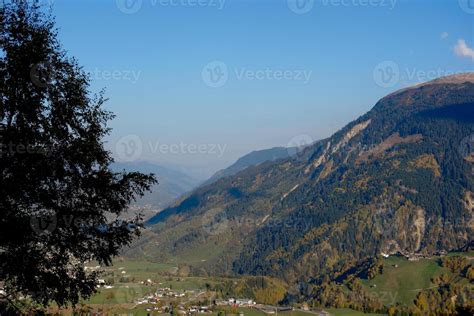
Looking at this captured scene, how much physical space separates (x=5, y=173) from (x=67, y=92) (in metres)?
4.17

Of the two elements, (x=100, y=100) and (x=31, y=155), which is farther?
(x=100, y=100)

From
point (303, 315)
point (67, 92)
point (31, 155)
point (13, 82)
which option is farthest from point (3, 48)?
point (303, 315)

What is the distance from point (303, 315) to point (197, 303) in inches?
1598

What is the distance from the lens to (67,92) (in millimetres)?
21094

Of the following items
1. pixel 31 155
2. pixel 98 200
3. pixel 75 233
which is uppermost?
pixel 31 155

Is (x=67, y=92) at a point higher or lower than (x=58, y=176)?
higher

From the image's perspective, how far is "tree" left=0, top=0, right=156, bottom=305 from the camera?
1922 cm

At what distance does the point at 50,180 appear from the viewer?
66.0ft

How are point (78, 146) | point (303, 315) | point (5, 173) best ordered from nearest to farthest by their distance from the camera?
point (5, 173) → point (78, 146) → point (303, 315)

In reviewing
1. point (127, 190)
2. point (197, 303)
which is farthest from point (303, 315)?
point (127, 190)

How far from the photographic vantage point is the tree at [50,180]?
19219 mm

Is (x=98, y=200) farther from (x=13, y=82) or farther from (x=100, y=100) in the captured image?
(x=13, y=82)

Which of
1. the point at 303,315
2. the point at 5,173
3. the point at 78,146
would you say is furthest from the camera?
the point at 303,315

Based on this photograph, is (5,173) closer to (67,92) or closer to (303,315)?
(67,92)
